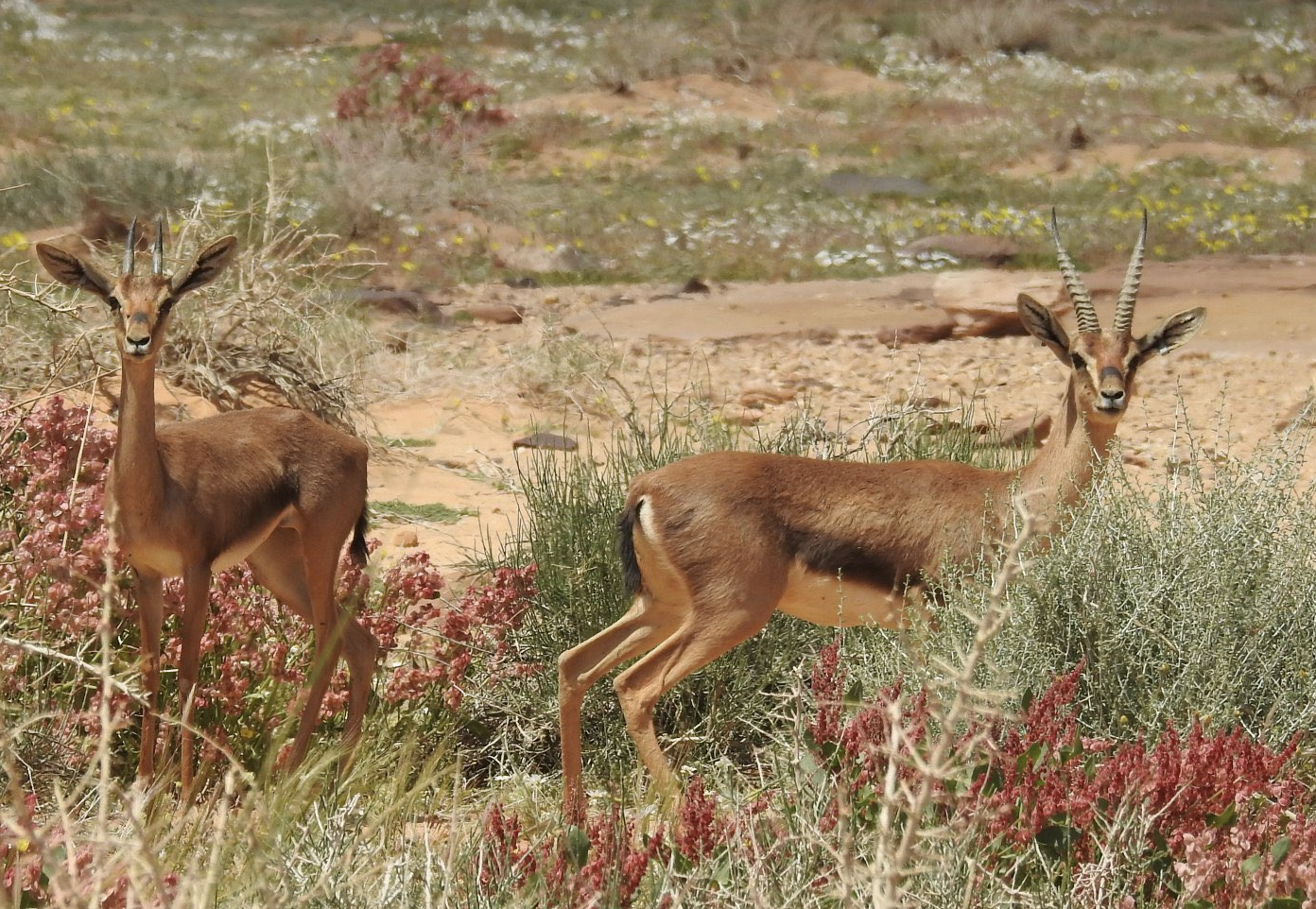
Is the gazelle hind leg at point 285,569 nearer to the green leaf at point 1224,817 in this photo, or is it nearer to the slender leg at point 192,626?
the slender leg at point 192,626

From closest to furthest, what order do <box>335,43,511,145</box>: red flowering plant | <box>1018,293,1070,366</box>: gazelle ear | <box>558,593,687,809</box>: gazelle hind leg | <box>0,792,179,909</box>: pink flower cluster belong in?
<box>0,792,179,909</box>: pink flower cluster, <box>558,593,687,809</box>: gazelle hind leg, <box>1018,293,1070,366</box>: gazelle ear, <box>335,43,511,145</box>: red flowering plant

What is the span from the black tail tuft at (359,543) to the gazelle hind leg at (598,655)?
3.03 ft

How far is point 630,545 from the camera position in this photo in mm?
5355

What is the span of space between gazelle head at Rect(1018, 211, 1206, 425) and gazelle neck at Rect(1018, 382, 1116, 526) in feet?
0.22

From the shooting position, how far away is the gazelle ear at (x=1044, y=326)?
632 centimetres

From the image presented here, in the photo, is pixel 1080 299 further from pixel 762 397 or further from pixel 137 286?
pixel 762 397

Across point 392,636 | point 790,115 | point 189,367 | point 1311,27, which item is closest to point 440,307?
point 189,367

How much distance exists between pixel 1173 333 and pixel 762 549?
2.17 meters

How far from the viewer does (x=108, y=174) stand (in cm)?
1523

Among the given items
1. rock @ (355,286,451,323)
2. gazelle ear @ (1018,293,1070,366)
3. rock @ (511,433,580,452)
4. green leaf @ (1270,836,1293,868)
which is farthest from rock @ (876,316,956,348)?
green leaf @ (1270,836,1293,868)

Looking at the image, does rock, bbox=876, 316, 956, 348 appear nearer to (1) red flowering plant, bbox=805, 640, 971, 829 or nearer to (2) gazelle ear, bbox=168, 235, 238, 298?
(2) gazelle ear, bbox=168, 235, 238, 298

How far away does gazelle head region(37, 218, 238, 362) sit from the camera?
16.0 ft

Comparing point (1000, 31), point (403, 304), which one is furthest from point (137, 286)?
point (1000, 31)

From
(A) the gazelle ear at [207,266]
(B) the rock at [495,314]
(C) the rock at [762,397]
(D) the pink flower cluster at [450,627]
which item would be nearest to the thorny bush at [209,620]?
(D) the pink flower cluster at [450,627]
